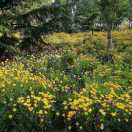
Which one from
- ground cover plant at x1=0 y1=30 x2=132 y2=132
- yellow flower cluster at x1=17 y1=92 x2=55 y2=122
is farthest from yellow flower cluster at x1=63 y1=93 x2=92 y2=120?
yellow flower cluster at x1=17 y1=92 x2=55 y2=122

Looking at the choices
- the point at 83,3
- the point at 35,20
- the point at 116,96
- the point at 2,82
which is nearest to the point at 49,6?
the point at 35,20

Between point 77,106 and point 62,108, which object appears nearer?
point 77,106

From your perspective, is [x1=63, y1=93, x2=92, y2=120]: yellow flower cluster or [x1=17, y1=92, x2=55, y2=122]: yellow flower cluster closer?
[x1=63, y1=93, x2=92, y2=120]: yellow flower cluster

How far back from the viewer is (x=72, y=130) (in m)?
6.45

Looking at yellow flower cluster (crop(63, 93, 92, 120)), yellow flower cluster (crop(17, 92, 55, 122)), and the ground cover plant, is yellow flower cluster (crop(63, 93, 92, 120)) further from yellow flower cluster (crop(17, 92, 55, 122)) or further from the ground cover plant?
yellow flower cluster (crop(17, 92, 55, 122))

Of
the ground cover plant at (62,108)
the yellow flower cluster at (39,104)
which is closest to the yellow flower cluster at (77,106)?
the ground cover plant at (62,108)

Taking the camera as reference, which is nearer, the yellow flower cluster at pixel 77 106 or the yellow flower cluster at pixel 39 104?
the yellow flower cluster at pixel 77 106

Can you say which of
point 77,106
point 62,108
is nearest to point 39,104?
point 62,108

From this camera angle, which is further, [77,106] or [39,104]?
[39,104]

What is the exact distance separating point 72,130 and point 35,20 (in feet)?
31.4

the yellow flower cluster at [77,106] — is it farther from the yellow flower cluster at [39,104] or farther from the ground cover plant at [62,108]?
the yellow flower cluster at [39,104]

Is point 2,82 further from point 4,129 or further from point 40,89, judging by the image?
point 4,129

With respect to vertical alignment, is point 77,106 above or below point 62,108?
above

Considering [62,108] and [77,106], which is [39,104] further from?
[77,106]
